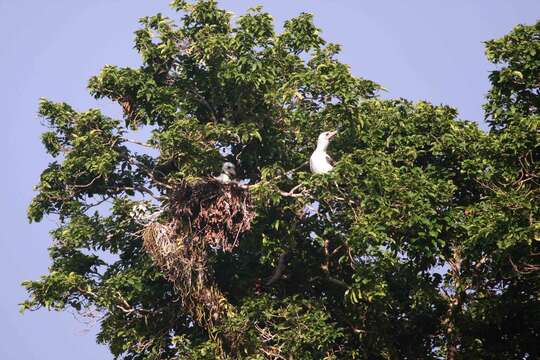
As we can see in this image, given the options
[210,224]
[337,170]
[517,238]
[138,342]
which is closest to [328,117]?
[337,170]

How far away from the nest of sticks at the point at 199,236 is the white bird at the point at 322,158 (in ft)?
4.14

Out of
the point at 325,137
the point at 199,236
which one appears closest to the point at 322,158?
the point at 325,137

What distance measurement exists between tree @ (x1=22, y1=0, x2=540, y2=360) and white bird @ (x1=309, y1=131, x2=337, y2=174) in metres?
0.25

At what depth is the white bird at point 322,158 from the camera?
48.1 ft

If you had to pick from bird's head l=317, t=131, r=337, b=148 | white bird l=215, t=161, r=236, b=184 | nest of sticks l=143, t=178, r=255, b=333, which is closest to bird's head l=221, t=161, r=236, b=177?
white bird l=215, t=161, r=236, b=184

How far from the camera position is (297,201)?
15062mm

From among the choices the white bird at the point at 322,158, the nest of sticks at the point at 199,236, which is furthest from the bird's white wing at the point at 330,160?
the nest of sticks at the point at 199,236

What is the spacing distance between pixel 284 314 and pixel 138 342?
2527mm

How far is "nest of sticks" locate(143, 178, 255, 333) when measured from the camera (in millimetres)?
14695

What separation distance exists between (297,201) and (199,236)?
1.74 metres

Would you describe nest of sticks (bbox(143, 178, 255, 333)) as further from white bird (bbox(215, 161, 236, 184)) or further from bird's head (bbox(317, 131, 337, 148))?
bird's head (bbox(317, 131, 337, 148))

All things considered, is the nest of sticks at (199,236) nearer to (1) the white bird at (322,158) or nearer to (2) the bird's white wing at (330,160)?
(1) the white bird at (322,158)

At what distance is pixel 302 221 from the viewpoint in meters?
15.9

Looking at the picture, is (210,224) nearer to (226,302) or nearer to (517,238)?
(226,302)
